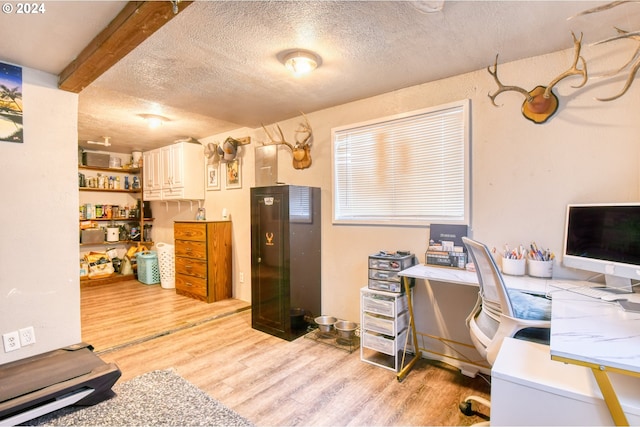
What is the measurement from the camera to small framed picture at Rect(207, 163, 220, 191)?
457 centimetres

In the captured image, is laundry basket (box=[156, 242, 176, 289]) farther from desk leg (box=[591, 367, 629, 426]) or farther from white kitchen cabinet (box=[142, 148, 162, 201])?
desk leg (box=[591, 367, 629, 426])

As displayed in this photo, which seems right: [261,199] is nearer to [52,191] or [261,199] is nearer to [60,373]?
[52,191]

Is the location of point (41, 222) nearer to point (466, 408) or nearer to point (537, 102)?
point (466, 408)

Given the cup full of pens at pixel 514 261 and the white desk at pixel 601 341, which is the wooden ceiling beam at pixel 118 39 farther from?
the cup full of pens at pixel 514 261

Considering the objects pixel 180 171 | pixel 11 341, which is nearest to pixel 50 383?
pixel 11 341

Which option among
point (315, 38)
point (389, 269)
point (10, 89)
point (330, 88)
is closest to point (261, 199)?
point (330, 88)

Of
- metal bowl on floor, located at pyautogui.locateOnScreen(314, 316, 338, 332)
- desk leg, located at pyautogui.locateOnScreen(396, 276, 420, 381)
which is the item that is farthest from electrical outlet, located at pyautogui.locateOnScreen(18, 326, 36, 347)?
desk leg, located at pyautogui.locateOnScreen(396, 276, 420, 381)

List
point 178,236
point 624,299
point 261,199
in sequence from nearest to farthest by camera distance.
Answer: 1. point 624,299
2. point 261,199
3. point 178,236

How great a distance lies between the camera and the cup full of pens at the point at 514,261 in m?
2.09

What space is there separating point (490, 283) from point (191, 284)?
388cm

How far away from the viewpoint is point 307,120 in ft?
11.1

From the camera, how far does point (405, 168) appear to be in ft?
9.03

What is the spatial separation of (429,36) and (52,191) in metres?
2.76

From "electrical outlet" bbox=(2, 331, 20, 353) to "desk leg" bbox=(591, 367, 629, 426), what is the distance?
3072 mm
